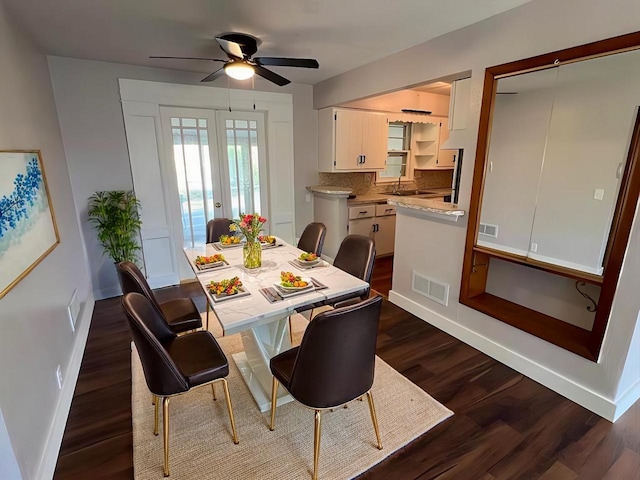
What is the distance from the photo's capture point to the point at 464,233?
2660mm

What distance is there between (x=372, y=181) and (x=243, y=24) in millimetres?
3259

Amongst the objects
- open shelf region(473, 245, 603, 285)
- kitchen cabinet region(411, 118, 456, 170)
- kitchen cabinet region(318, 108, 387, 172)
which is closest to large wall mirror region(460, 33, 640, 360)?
open shelf region(473, 245, 603, 285)

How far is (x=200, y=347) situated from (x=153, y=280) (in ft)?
8.15

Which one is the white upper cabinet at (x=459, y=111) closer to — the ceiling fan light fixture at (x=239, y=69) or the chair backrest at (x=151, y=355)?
the ceiling fan light fixture at (x=239, y=69)

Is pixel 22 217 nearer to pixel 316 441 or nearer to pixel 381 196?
pixel 316 441

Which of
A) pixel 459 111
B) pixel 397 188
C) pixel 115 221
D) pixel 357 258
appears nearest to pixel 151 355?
pixel 357 258

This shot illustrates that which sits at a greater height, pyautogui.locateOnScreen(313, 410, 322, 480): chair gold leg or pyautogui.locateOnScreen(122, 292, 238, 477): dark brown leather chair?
pyautogui.locateOnScreen(122, 292, 238, 477): dark brown leather chair

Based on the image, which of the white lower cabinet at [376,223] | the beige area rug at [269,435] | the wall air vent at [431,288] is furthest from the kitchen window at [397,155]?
the beige area rug at [269,435]

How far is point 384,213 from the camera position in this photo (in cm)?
475

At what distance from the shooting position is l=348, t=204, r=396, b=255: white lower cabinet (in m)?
4.53

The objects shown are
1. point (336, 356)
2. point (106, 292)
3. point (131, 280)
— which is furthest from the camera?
point (106, 292)

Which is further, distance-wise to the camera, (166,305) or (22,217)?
(166,305)

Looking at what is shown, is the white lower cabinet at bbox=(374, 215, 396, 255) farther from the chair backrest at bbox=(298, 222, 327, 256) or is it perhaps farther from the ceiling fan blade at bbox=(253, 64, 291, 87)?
the ceiling fan blade at bbox=(253, 64, 291, 87)

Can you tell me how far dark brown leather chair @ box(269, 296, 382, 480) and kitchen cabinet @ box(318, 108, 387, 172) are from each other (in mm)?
3355
